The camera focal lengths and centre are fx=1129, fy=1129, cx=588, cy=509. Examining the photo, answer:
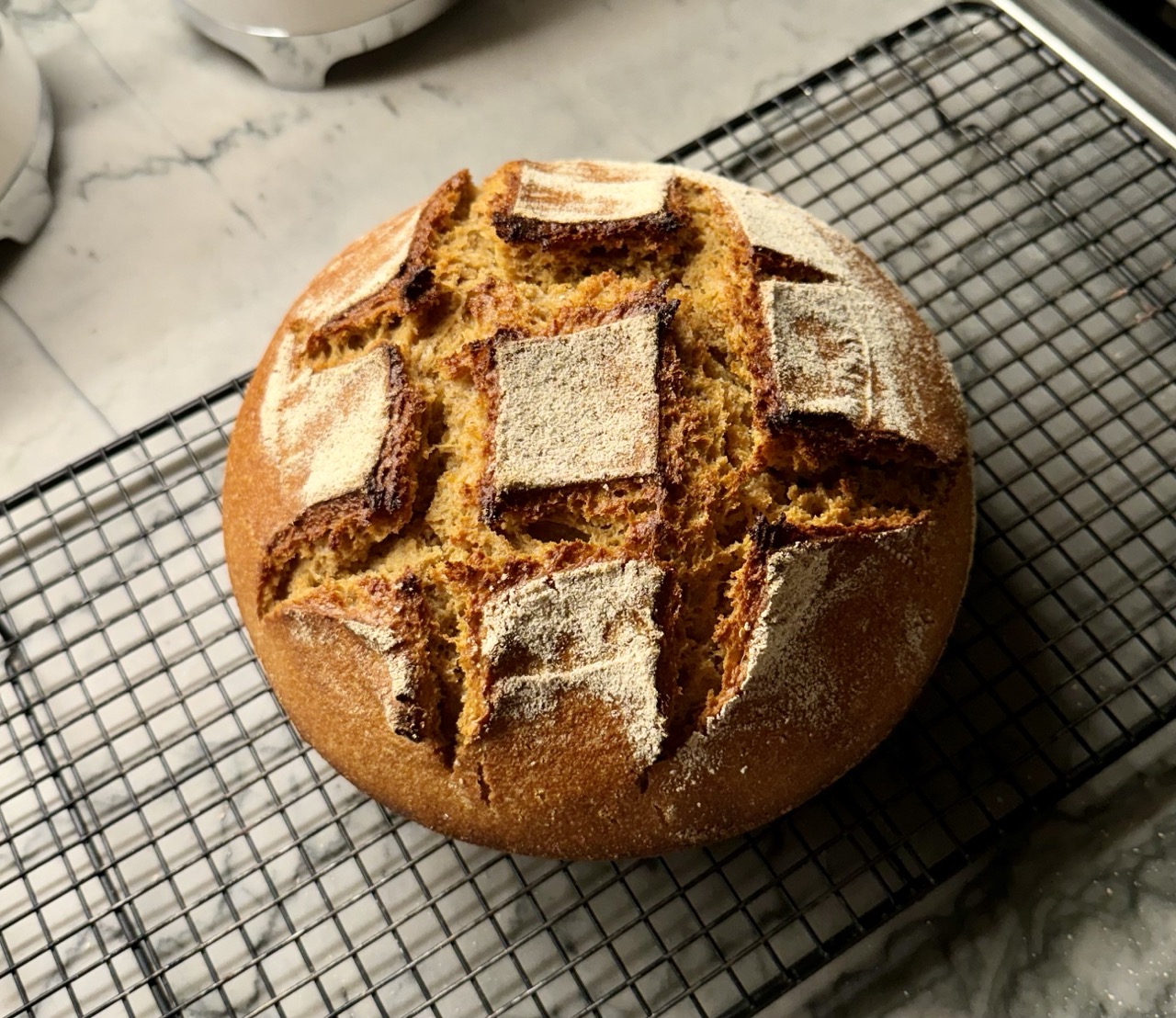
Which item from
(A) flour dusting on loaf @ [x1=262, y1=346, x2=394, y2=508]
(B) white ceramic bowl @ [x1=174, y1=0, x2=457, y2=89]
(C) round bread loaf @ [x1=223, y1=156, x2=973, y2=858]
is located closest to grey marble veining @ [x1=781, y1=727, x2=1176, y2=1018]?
(C) round bread loaf @ [x1=223, y1=156, x2=973, y2=858]

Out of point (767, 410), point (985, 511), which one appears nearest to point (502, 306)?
point (767, 410)

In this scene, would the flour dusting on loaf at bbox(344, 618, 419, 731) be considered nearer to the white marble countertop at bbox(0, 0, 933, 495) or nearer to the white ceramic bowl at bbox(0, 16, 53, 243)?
the white marble countertop at bbox(0, 0, 933, 495)

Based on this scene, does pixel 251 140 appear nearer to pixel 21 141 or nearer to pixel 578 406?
pixel 21 141

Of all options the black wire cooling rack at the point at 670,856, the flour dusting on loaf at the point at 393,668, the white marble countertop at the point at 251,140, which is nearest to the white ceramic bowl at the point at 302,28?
the white marble countertop at the point at 251,140

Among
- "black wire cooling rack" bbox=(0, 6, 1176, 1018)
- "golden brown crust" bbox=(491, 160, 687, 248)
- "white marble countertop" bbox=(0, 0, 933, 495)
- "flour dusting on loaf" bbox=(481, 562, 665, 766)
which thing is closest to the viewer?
"flour dusting on loaf" bbox=(481, 562, 665, 766)

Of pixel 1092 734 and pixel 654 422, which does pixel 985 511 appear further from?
pixel 654 422

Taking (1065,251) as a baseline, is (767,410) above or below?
above
